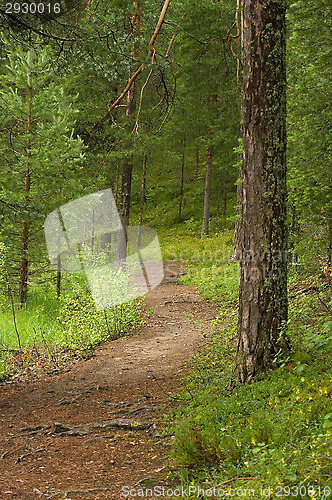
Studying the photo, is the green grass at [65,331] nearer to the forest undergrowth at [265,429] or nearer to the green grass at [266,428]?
the forest undergrowth at [265,429]

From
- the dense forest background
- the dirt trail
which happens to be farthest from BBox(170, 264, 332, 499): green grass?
the dense forest background

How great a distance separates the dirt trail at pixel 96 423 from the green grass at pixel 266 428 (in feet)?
1.10

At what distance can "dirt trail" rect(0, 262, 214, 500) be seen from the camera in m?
3.66

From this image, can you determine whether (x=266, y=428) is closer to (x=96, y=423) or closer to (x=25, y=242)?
(x=96, y=423)

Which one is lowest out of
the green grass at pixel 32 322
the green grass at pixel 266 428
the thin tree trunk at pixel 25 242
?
the green grass at pixel 32 322

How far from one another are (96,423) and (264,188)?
3.44 m

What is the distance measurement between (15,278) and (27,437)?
26.5 ft

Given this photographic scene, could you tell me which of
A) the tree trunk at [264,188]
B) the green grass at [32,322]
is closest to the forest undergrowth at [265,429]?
the tree trunk at [264,188]

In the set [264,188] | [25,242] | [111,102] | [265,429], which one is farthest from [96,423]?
[111,102]

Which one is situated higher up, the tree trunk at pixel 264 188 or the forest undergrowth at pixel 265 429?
the tree trunk at pixel 264 188

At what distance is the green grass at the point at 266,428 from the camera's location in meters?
2.84

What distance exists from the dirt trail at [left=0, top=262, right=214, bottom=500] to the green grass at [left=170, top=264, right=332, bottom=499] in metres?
0.34

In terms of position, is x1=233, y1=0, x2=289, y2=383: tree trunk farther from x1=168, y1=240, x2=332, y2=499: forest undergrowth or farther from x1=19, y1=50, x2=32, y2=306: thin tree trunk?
x1=19, y1=50, x2=32, y2=306: thin tree trunk

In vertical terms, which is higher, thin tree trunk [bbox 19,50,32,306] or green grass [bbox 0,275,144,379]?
thin tree trunk [bbox 19,50,32,306]
